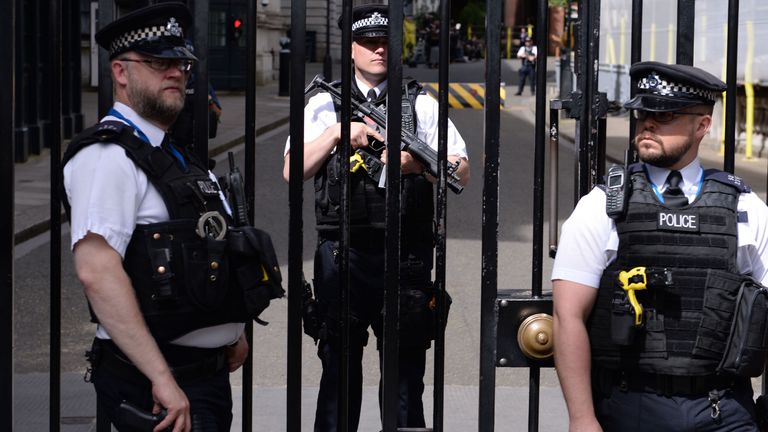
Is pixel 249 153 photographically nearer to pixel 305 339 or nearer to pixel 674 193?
pixel 674 193

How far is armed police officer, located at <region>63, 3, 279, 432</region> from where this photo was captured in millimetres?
3268

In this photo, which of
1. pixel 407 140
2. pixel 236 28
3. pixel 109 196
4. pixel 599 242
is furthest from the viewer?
pixel 236 28

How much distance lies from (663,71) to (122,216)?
154 centimetres

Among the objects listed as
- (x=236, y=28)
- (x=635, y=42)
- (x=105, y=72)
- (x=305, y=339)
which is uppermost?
(x=236, y=28)

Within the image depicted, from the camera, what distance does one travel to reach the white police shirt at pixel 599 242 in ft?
11.5

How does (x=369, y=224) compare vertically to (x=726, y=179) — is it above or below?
below

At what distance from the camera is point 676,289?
3.45 m

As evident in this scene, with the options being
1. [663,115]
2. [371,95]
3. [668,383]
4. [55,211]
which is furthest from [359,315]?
[663,115]

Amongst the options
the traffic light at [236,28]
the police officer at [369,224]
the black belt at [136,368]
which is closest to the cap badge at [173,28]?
the black belt at [136,368]

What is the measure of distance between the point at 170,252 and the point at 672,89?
4.81 ft

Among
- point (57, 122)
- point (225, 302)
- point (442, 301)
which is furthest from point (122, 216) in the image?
point (442, 301)

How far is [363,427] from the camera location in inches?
246

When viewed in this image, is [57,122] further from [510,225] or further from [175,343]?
[510,225]

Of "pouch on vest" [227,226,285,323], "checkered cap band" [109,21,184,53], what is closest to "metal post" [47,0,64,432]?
"checkered cap band" [109,21,184,53]
